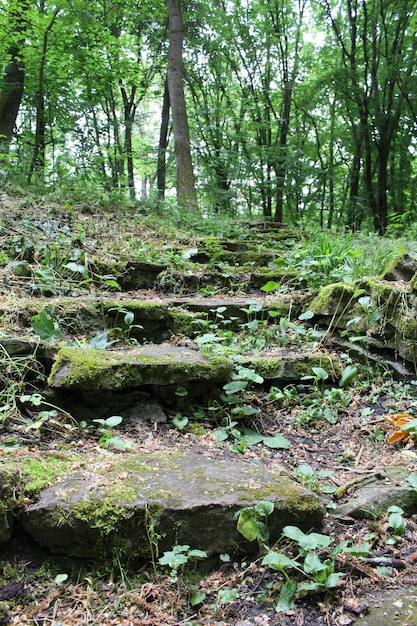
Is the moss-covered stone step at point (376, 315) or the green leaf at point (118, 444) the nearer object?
the green leaf at point (118, 444)

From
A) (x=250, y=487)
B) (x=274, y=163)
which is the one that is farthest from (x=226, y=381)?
(x=274, y=163)

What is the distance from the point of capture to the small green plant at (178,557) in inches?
55.3

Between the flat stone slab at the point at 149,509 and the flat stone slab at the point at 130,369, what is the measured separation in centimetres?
54

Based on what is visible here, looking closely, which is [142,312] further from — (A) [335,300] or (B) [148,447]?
(A) [335,300]

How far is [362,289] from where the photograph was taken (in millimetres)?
3111

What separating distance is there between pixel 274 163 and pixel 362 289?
9.02m

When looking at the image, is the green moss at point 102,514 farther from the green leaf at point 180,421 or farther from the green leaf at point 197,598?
the green leaf at point 180,421

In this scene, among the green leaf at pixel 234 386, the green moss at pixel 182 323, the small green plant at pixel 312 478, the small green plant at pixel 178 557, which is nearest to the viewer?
the small green plant at pixel 178 557

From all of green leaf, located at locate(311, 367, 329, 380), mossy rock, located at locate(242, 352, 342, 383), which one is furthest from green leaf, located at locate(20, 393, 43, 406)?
green leaf, located at locate(311, 367, 329, 380)

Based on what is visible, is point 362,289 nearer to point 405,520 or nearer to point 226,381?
point 226,381

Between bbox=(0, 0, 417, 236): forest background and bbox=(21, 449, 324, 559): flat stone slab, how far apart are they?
5.71m

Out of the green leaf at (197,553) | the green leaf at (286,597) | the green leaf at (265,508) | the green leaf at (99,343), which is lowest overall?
the green leaf at (286,597)

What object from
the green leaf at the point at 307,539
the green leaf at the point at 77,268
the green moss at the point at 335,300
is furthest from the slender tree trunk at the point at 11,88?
the green leaf at the point at 307,539

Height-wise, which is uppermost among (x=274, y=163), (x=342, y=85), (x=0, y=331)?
(x=342, y=85)
